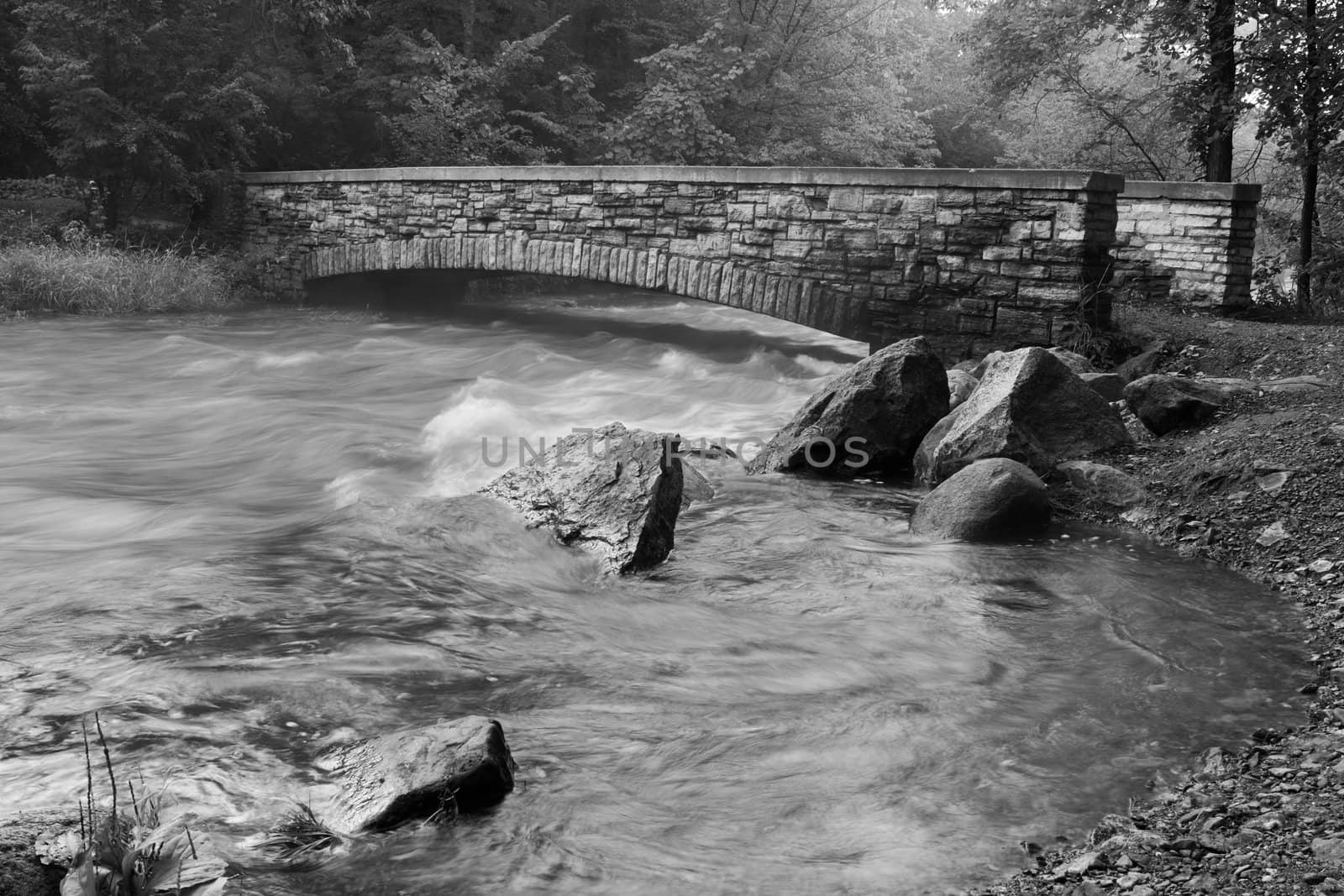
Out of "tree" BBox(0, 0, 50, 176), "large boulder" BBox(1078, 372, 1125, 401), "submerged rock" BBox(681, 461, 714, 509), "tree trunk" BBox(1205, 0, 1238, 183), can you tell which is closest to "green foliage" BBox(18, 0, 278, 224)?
"tree" BBox(0, 0, 50, 176)

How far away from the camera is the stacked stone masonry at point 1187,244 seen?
924 centimetres

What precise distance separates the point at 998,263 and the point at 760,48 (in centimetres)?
1272

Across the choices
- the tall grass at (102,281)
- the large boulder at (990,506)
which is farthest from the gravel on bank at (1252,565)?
the tall grass at (102,281)

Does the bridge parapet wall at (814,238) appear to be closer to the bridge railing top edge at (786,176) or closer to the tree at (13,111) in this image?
the bridge railing top edge at (786,176)

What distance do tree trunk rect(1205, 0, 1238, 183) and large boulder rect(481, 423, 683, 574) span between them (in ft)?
27.3

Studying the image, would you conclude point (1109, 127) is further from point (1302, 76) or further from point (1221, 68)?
point (1302, 76)

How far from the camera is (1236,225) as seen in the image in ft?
30.3

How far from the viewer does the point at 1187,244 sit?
31.1 ft

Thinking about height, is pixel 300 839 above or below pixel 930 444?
below

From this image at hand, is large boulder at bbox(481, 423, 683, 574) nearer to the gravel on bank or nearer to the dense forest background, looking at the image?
the gravel on bank

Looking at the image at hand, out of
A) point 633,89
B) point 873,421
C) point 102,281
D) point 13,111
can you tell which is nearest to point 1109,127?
point 873,421

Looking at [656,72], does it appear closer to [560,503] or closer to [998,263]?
[998,263]

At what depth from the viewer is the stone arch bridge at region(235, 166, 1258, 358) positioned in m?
7.78

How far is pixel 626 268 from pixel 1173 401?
227 inches
